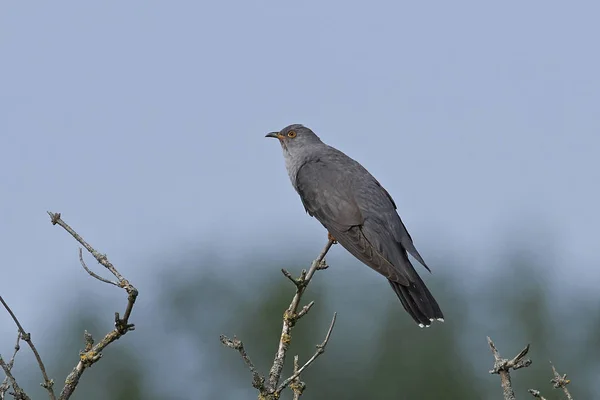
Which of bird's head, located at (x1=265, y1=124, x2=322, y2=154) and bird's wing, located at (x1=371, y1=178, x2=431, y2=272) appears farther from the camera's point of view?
bird's head, located at (x1=265, y1=124, x2=322, y2=154)

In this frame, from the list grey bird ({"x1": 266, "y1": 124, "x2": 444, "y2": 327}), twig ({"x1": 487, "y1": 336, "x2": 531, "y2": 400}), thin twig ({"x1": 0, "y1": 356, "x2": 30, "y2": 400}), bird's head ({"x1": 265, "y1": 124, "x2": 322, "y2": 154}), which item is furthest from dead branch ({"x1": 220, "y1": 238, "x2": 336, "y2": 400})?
bird's head ({"x1": 265, "y1": 124, "x2": 322, "y2": 154})

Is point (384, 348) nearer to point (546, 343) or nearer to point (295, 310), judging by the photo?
point (546, 343)

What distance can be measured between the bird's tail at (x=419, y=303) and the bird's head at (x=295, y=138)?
2255 millimetres

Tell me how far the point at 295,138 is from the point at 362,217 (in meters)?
1.58

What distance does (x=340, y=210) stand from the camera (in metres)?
7.61

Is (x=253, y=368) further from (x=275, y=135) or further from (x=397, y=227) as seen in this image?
(x=275, y=135)

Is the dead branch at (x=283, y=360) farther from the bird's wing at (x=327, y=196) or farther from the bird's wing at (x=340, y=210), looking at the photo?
the bird's wing at (x=327, y=196)

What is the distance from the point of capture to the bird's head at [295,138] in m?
8.83

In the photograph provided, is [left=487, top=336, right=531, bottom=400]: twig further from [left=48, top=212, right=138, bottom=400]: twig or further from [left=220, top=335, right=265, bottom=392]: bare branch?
[left=48, top=212, right=138, bottom=400]: twig

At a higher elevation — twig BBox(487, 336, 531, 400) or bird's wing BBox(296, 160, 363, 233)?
bird's wing BBox(296, 160, 363, 233)

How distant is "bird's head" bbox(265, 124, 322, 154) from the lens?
8828 millimetres

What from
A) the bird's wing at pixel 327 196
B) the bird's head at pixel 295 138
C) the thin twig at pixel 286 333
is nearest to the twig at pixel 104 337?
the thin twig at pixel 286 333

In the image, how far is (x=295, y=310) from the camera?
493 cm

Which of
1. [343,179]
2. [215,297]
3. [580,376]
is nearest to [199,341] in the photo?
[215,297]
